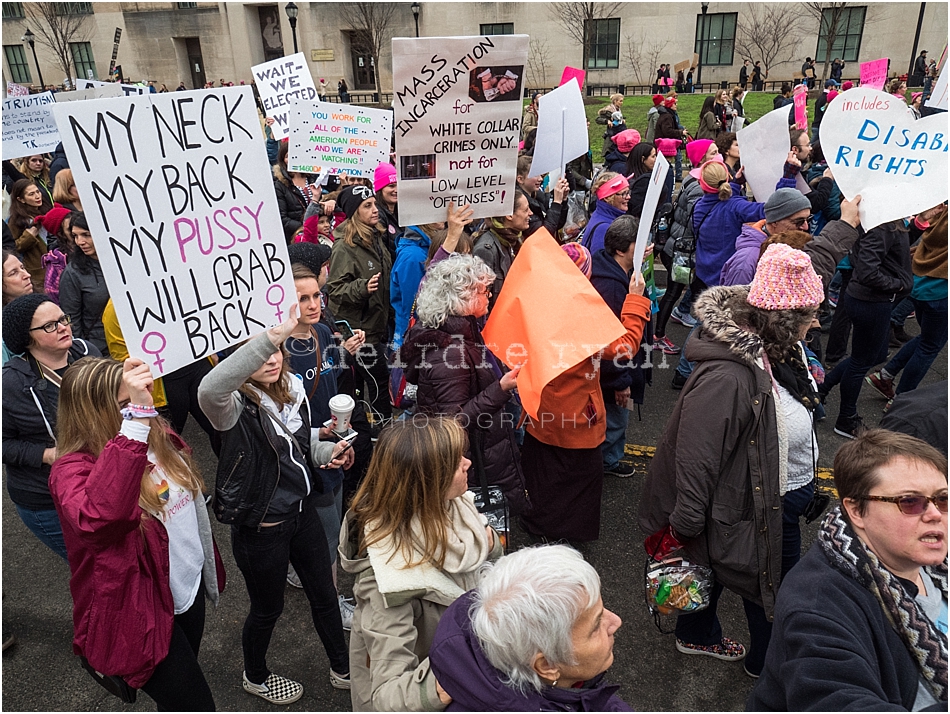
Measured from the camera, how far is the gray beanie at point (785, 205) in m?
4.53

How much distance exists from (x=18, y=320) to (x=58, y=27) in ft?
149

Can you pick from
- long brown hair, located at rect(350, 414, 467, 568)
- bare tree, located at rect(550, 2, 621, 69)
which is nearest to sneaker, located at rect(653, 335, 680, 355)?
long brown hair, located at rect(350, 414, 467, 568)

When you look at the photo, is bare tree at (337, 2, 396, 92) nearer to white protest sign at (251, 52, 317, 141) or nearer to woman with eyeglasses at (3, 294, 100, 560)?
white protest sign at (251, 52, 317, 141)

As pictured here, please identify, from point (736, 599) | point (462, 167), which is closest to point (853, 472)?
point (736, 599)

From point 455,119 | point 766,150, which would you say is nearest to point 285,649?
point 455,119

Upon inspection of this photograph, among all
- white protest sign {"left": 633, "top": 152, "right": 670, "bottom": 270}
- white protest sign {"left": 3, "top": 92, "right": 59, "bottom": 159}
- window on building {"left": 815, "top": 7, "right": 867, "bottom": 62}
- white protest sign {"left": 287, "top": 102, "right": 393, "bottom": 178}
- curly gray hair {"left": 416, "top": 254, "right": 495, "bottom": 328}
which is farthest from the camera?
window on building {"left": 815, "top": 7, "right": 867, "bottom": 62}

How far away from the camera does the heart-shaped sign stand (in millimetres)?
3509

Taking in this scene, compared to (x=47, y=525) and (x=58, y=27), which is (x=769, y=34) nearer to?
(x=58, y=27)

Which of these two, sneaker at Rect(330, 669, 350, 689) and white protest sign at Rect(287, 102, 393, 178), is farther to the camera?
white protest sign at Rect(287, 102, 393, 178)

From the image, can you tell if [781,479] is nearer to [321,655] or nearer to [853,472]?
[853,472]

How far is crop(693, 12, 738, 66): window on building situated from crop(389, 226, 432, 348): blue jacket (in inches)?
1441

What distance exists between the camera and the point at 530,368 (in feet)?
10.0

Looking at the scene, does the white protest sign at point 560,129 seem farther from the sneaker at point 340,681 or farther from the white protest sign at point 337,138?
the sneaker at point 340,681

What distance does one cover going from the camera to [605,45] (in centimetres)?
3706
